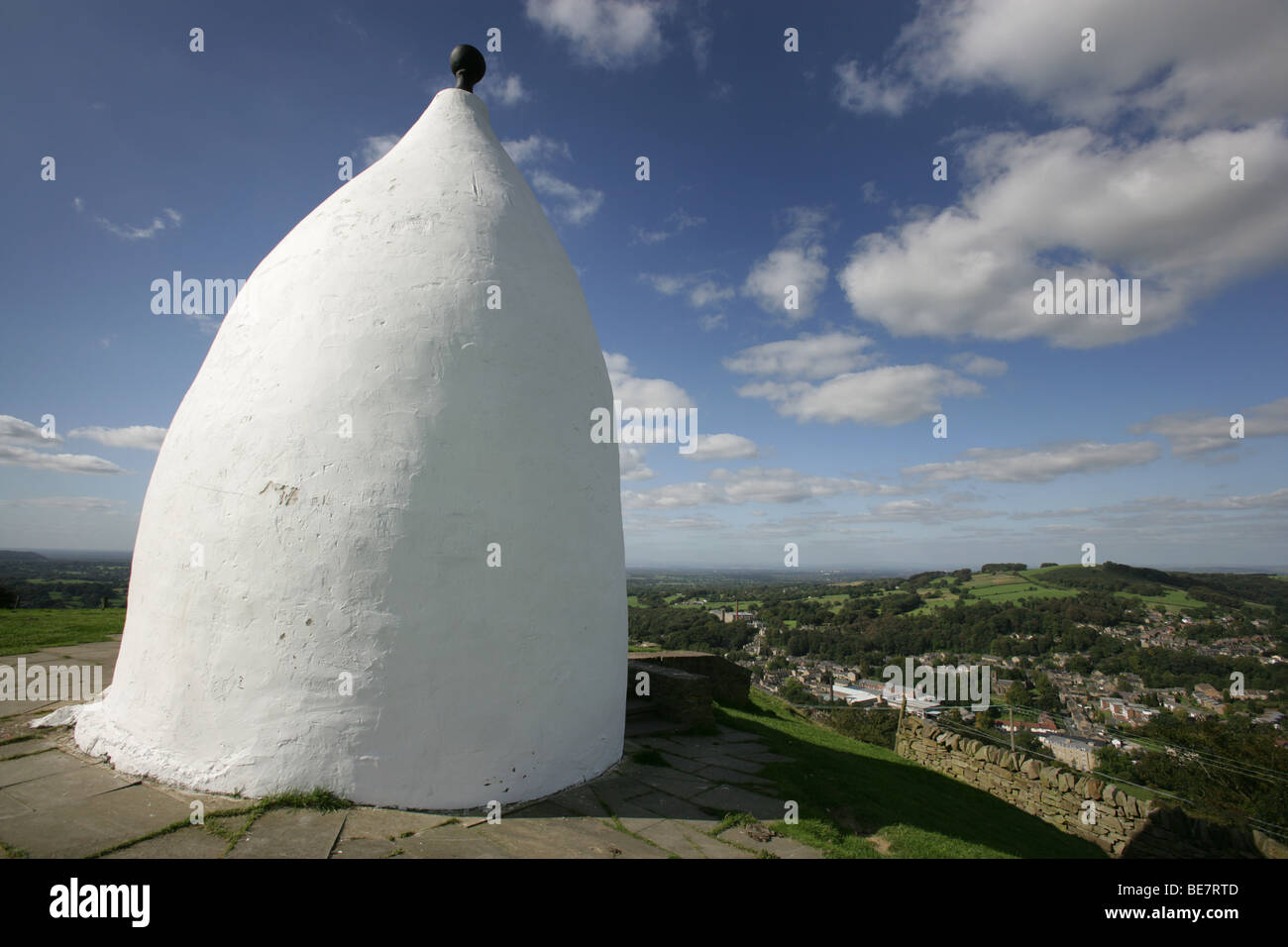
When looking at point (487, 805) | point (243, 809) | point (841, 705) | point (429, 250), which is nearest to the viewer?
point (243, 809)

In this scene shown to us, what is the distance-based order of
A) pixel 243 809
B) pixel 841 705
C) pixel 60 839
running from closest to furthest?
pixel 60 839, pixel 243 809, pixel 841 705

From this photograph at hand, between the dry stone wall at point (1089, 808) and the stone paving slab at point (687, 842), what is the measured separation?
784 centimetres

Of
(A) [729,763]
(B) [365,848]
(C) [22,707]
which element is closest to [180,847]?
(B) [365,848]

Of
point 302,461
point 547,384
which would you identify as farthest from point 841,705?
point 302,461

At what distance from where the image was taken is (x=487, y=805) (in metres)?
3.88

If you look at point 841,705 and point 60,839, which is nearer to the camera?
point 60,839

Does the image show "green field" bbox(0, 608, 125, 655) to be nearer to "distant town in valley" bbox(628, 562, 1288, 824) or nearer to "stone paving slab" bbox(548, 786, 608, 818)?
"stone paving slab" bbox(548, 786, 608, 818)

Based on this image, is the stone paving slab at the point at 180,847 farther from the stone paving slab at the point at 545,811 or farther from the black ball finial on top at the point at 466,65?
the black ball finial on top at the point at 466,65

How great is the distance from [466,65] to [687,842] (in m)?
7.22

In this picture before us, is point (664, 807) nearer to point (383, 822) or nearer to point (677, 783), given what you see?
point (677, 783)
